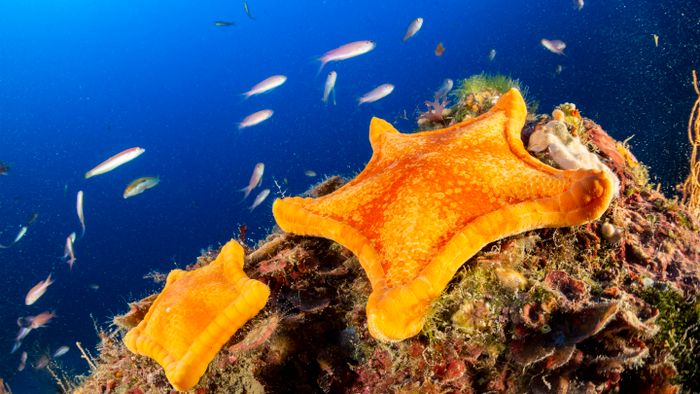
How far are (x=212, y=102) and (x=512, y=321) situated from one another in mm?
120967

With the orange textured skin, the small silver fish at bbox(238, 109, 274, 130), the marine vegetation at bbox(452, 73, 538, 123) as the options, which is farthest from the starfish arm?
the small silver fish at bbox(238, 109, 274, 130)

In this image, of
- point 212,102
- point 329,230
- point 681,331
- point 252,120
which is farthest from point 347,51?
point 212,102

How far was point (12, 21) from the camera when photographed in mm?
143750

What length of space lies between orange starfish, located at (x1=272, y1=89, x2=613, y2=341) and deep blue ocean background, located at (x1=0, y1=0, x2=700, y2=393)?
3.78 m

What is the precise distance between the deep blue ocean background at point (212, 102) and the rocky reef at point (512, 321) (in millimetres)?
3404

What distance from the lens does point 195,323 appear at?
3080 mm

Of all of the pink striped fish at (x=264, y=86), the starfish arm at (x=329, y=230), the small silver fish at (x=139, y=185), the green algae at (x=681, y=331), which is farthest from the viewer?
the pink striped fish at (x=264, y=86)

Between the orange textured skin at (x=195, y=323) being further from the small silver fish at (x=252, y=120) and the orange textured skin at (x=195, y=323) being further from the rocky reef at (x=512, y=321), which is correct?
the small silver fish at (x=252, y=120)

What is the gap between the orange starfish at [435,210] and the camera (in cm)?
254

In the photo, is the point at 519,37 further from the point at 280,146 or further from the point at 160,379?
the point at 160,379

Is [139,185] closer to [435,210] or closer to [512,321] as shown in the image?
[435,210]

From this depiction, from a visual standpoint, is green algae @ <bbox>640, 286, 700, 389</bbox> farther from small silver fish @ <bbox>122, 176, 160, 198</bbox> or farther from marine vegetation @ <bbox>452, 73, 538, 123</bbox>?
small silver fish @ <bbox>122, 176, 160, 198</bbox>

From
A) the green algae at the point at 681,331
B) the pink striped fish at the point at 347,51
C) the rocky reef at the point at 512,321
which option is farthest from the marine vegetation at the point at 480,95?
the pink striped fish at the point at 347,51

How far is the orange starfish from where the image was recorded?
2.54m
